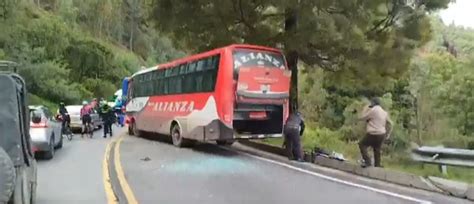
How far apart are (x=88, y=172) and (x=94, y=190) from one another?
263 centimetres

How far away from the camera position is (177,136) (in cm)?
2005

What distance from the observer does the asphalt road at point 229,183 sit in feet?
30.7

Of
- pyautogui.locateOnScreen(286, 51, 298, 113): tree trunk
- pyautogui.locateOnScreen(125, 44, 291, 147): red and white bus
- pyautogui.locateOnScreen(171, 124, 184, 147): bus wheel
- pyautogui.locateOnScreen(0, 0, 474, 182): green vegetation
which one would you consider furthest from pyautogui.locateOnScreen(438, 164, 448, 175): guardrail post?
pyautogui.locateOnScreen(171, 124, 184, 147): bus wheel

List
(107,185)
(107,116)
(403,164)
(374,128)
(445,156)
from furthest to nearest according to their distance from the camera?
(107,116) < (403,164) < (374,128) < (445,156) < (107,185)

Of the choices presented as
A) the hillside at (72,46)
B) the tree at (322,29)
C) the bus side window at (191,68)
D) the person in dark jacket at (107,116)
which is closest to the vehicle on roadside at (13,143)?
the tree at (322,29)

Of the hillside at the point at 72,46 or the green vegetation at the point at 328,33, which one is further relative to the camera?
the hillside at the point at 72,46

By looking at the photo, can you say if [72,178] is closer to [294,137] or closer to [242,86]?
[294,137]

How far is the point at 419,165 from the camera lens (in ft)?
45.6

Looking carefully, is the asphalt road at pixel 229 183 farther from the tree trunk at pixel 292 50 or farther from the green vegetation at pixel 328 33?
the tree trunk at pixel 292 50

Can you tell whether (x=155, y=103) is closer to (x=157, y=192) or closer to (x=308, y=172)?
(x=308, y=172)

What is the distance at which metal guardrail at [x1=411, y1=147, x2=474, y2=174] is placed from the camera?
11.5m

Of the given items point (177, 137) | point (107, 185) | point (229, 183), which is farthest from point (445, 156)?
point (177, 137)

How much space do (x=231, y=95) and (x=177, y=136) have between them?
4249 mm

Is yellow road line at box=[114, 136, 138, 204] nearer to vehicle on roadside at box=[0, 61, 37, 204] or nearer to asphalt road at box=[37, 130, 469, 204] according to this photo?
asphalt road at box=[37, 130, 469, 204]
